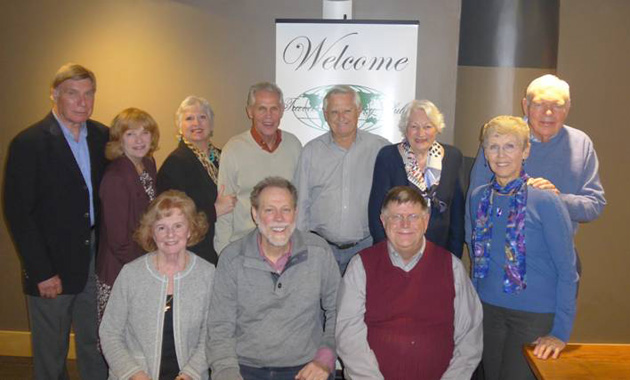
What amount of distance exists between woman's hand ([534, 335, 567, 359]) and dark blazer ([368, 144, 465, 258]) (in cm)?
82

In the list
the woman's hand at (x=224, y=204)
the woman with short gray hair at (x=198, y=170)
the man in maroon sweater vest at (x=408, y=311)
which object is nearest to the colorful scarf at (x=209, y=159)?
the woman with short gray hair at (x=198, y=170)

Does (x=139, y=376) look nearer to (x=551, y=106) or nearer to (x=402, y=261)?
(x=402, y=261)

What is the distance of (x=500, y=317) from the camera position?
2.26 meters

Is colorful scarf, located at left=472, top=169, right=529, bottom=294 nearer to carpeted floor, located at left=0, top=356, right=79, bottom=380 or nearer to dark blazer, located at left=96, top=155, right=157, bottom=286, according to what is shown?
dark blazer, located at left=96, top=155, right=157, bottom=286

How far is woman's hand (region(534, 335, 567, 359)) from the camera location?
1965 millimetres

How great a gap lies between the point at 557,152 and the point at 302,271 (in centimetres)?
134

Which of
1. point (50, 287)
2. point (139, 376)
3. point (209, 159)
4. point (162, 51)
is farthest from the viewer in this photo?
→ point (162, 51)

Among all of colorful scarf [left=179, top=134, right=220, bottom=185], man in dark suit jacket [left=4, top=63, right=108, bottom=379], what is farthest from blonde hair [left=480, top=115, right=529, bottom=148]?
man in dark suit jacket [left=4, top=63, right=108, bottom=379]

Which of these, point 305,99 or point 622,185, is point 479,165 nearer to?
point 305,99

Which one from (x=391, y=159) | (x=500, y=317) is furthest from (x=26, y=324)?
(x=500, y=317)

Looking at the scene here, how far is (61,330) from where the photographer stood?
271 centimetres

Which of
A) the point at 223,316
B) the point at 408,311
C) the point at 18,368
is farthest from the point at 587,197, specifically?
the point at 18,368

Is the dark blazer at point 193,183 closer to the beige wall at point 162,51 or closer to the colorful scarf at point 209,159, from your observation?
the colorful scarf at point 209,159

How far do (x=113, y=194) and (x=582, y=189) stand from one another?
2.25m
